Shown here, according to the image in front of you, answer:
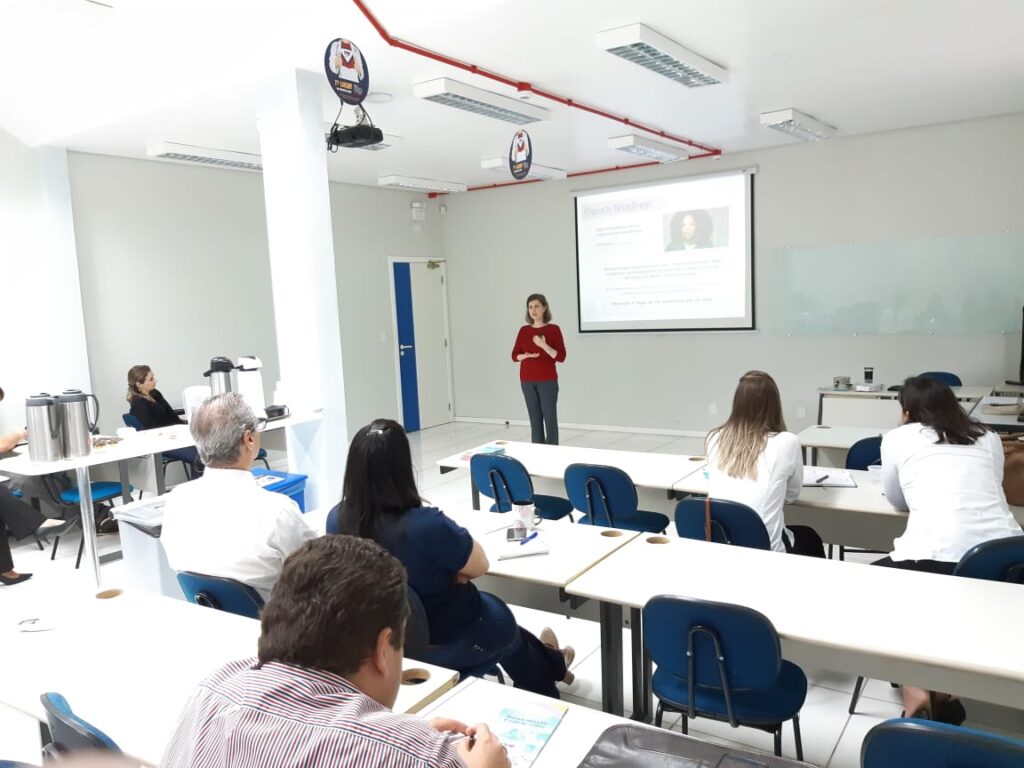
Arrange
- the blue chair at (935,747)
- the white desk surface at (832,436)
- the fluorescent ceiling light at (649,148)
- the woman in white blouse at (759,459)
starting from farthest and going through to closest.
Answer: the fluorescent ceiling light at (649,148) → the white desk surface at (832,436) → the woman in white blouse at (759,459) → the blue chair at (935,747)

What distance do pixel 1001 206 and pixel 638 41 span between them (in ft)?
14.7

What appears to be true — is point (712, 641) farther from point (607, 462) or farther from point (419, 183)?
point (419, 183)

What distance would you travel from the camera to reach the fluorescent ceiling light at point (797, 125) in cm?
572

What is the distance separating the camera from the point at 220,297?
281 inches

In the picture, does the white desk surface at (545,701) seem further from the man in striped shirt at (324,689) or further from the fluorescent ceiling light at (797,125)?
the fluorescent ceiling light at (797,125)

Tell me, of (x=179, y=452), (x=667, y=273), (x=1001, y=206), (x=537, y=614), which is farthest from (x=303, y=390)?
(x=1001, y=206)

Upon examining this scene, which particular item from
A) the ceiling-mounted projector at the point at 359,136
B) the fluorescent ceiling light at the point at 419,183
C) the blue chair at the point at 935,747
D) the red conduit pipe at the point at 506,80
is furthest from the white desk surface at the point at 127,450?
the fluorescent ceiling light at the point at 419,183

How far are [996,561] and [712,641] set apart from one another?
42.0 inches

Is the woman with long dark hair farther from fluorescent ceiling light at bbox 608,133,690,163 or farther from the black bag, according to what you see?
fluorescent ceiling light at bbox 608,133,690,163

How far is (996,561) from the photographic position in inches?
91.9

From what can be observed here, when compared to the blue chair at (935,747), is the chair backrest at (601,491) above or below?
below

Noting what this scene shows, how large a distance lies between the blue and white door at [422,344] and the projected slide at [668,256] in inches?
80.1

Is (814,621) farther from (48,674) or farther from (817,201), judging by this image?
(817,201)

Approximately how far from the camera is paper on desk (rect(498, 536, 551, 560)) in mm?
2566
